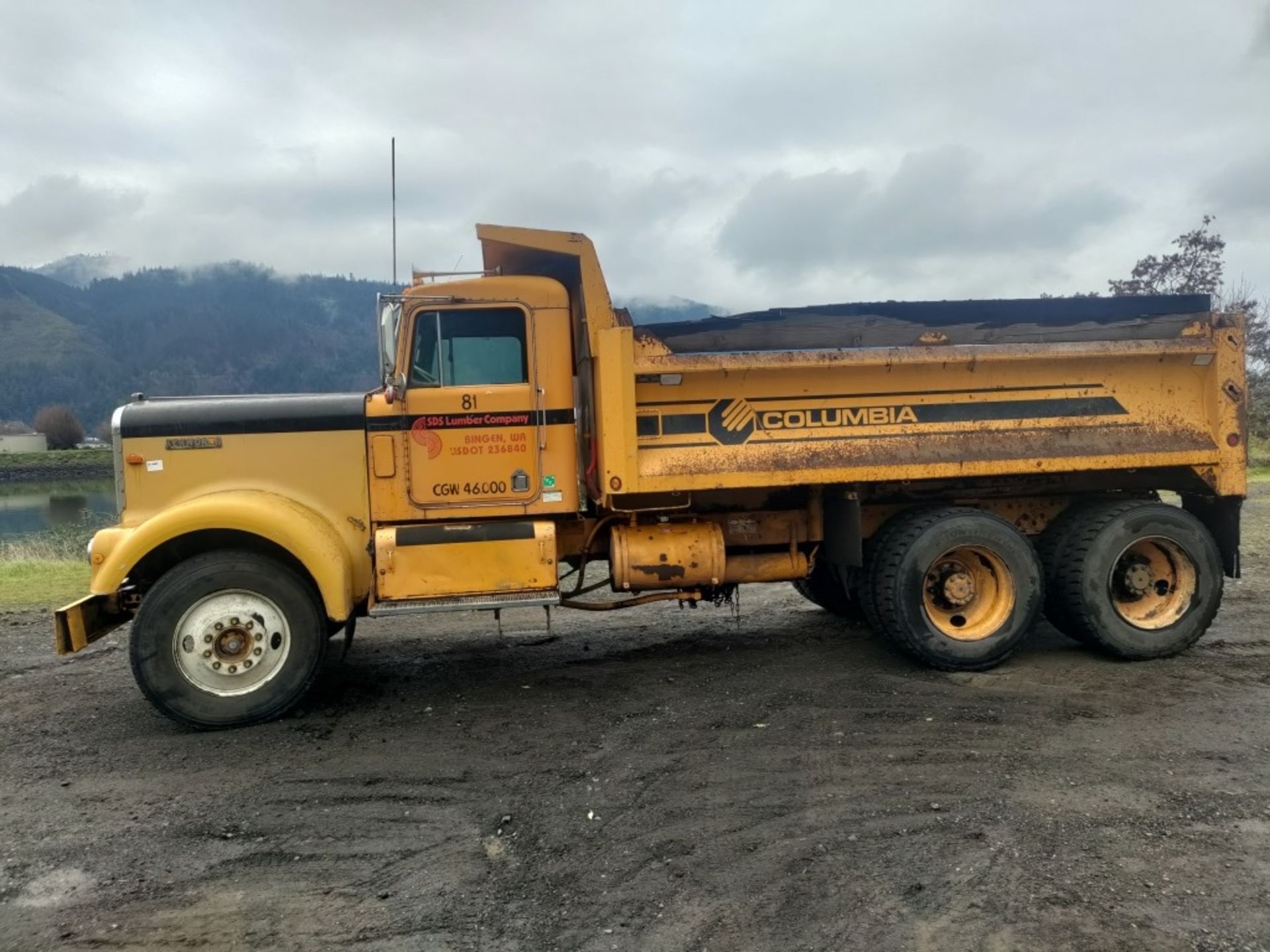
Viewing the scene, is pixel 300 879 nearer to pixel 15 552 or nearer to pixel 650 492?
A: pixel 650 492

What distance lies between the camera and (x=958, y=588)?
18.9ft

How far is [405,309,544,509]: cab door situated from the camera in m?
5.42

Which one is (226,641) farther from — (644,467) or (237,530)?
(644,467)

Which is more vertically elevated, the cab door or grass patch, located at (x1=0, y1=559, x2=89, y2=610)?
the cab door

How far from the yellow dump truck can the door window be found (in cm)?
1

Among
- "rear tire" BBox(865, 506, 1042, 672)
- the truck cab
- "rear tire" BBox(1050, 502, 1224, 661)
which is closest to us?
the truck cab

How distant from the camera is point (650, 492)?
5.50 m

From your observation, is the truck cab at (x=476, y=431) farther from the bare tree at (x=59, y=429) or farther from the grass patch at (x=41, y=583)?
the bare tree at (x=59, y=429)

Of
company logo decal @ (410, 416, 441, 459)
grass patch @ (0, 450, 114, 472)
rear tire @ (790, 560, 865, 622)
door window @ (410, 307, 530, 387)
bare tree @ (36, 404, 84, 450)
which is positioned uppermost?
bare tree @ (36, 404, 84, 450)

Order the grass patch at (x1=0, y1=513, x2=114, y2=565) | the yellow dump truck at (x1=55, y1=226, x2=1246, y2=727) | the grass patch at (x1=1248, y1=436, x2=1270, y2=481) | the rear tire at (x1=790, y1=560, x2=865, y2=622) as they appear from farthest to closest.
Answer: the grass patch at (x1=1248, y1=436, x2=1270, y2=481) → the grass patch at (x1=0, y1=513, x2=114, y2=565) → the rear tire at (x1=790, y1=560, x2=865, y2=622) → the yellow dump truck at (x1=55, y1=226, x2=1246, y2=727)

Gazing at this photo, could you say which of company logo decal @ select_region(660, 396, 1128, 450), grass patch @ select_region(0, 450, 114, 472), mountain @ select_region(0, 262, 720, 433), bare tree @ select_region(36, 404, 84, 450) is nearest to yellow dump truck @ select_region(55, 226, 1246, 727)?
company logo decal @ select_region(660, 396, 1128, 450)

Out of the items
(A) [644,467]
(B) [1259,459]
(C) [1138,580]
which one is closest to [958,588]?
(C) [1138,580]

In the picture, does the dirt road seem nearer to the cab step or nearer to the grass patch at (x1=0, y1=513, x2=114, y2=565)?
the cab step

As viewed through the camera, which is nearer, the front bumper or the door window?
the front bumper
